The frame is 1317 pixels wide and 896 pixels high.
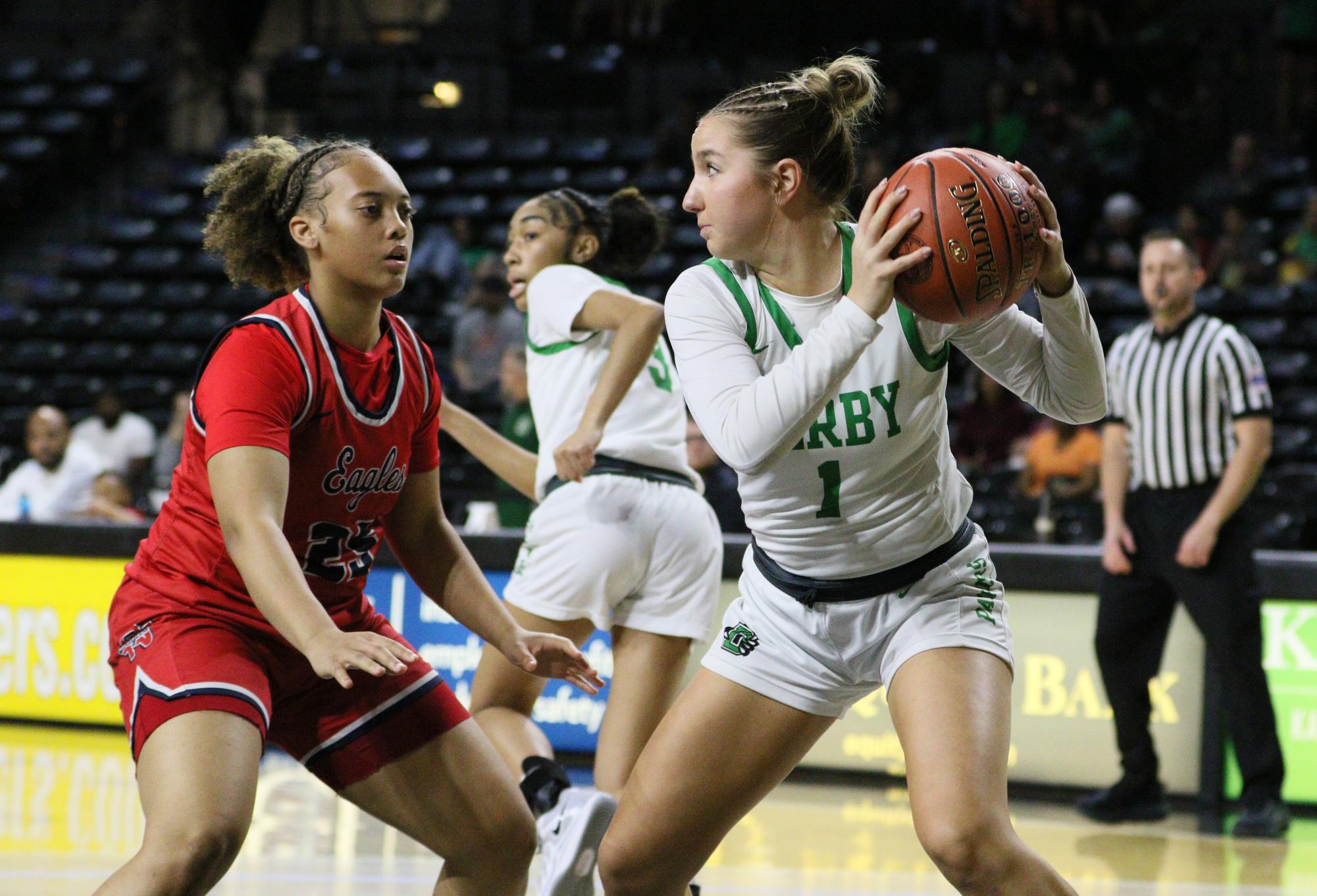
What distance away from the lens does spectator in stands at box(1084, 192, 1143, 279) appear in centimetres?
1016

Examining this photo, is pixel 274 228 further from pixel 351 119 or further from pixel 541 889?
pixel 351 119

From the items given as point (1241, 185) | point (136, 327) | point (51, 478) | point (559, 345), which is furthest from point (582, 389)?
point (136, 327)

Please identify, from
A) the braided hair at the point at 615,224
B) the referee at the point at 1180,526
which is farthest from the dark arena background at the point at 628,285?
the braided hair at the point at 615,224

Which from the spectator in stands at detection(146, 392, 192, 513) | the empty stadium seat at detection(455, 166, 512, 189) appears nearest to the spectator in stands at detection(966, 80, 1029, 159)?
the empty stadium seat at detection(455, 166, 512, 189)

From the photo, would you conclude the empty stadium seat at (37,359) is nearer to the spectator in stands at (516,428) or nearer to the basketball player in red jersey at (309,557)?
the spectator in stands at (516,428)

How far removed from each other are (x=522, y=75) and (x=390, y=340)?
37.0 feet

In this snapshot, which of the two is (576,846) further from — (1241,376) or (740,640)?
(1241,376)

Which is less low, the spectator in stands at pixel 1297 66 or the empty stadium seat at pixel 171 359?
the spectator in stands at pixel 1297 66

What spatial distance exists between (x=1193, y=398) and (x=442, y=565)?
3.36 m

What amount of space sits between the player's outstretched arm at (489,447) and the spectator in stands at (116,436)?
6124 mm

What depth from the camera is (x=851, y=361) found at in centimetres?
240

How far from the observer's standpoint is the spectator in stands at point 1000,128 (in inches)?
431

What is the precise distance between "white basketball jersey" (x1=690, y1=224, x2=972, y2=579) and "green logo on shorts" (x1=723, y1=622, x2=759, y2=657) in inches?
5.6

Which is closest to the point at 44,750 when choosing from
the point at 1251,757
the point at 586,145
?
the point at 1251,757
